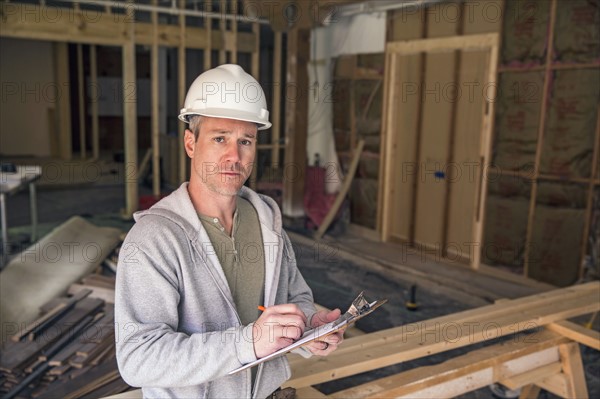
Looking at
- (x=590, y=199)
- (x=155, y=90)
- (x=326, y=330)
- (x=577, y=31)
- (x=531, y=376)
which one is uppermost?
(x=577, y=31)

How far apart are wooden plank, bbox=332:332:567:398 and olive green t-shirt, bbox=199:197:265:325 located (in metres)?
0.61

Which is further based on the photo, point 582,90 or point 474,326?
point 582,90

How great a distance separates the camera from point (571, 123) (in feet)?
16.1

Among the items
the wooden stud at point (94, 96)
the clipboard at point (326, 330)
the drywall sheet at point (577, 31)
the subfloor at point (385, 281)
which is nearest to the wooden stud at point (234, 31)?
the subfloor at point (385, 281)

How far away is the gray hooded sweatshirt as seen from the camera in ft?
4.32

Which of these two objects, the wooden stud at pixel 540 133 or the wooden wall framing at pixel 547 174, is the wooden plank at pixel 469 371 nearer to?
the wooden wall framing at pixel 547 174


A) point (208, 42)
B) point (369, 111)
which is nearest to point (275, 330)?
point (369, 111)

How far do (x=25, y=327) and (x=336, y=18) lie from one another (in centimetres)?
530

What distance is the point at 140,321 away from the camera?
1363 millimetres

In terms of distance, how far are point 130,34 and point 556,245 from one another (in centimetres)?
562

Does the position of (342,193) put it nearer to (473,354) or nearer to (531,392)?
(531,392)

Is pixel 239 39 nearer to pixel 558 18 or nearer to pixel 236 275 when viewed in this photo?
pixel 558 18

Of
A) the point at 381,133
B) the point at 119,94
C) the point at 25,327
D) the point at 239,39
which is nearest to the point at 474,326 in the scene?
the point at 25,327

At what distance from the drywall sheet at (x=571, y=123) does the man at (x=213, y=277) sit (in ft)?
13.1
